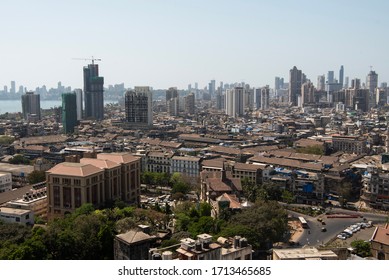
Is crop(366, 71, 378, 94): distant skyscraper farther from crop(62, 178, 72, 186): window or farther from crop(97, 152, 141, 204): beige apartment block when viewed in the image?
crop(62, 178, 72, 186): window

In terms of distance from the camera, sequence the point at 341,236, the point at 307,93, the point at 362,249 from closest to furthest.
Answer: the point at 362,249 → the point at 341,236 → the point at 307,93

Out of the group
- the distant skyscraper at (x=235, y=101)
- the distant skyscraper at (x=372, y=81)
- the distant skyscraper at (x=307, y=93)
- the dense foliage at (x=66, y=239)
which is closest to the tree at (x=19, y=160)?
the dense foliage at (x=66, y=239)

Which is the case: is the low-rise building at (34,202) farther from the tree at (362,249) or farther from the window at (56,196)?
the tree at (362,249)

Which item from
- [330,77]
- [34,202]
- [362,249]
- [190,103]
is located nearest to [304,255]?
[362,249]

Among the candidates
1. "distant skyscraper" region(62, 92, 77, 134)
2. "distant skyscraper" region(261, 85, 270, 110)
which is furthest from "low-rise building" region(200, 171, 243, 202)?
"distant skyscraper" region(261, 85, 270, 110)

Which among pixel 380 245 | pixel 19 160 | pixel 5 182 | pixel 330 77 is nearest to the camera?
pixel 380 245

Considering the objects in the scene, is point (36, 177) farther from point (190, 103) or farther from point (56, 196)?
point (190, 103)

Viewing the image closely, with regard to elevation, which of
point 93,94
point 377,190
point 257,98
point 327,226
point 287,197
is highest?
point 93,94
